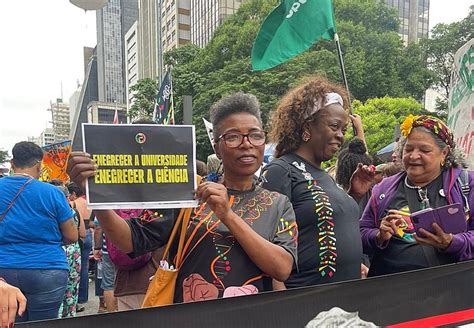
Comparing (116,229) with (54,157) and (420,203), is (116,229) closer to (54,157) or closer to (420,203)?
(420,203)

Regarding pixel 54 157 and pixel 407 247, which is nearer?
pixel 407 247

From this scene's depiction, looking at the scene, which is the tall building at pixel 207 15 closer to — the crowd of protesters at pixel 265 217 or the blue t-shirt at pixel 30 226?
the blue t-shirt at pixel 30 226

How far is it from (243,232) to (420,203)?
1.22 metres

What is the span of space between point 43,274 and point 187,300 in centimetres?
206

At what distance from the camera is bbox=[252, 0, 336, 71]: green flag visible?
4180 millimetres

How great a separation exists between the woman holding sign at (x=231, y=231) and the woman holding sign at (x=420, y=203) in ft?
2.63

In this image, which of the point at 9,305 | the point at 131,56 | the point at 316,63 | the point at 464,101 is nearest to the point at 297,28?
the point at 464,101

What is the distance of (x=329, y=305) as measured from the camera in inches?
68.2

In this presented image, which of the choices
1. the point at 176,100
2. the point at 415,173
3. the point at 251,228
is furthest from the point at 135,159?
the point at 176,100

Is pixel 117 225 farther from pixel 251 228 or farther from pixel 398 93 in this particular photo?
pixel 398 93

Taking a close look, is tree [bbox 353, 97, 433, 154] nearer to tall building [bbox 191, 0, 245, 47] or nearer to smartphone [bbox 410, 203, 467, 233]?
smartphone [bbox 410, 203, 467, 233]

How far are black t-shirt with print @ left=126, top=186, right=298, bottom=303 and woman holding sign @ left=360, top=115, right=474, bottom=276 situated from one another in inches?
31.4

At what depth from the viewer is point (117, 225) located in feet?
5.20

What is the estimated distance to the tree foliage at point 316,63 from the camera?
74.5 feet
